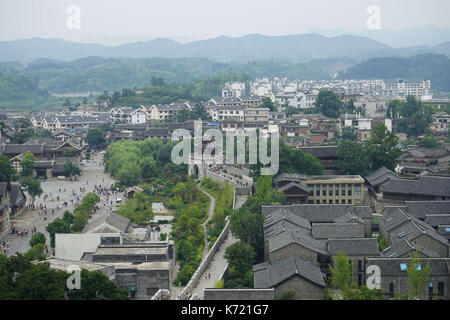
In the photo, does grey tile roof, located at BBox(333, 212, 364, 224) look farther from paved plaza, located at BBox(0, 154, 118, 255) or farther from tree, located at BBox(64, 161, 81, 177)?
tree, located at BBox(64, 161, 81, 177)

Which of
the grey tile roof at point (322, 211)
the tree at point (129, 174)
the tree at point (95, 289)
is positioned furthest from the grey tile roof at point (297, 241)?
the tree at point (129, 174)

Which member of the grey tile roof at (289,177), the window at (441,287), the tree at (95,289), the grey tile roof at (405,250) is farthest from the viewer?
the grey tile roof at (289,177)

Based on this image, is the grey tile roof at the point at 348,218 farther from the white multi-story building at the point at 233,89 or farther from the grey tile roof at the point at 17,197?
the white multi-story building at the point at 233,89

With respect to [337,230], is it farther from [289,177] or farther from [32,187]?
[32,187]

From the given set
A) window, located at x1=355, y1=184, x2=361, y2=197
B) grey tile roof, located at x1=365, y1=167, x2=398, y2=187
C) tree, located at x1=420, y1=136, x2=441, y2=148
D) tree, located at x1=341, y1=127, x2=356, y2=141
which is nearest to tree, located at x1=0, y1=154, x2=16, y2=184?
window, located at x1=355, y1=184, x2=361, y2=197

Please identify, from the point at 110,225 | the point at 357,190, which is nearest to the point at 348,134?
the point at 357,190
